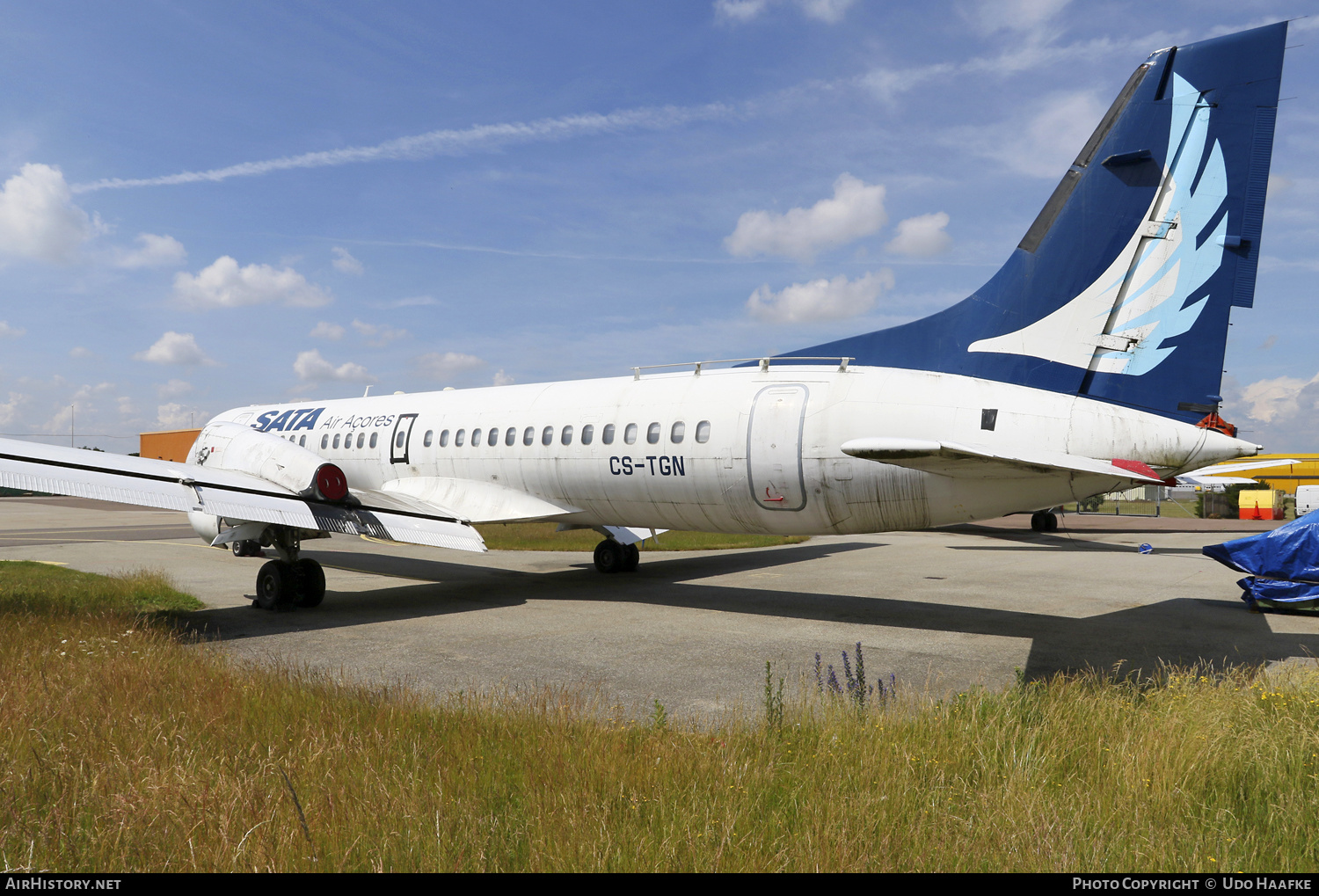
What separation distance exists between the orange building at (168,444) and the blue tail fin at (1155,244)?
148 feet

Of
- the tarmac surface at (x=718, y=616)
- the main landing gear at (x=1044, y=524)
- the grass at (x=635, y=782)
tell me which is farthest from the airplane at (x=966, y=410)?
the main landing gear at (x=1044, y=524)

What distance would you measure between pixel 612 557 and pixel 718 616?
19.2 ft

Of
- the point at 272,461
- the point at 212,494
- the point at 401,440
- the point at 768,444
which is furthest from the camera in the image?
the point at 401,440

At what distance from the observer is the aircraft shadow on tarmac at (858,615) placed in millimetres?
9719

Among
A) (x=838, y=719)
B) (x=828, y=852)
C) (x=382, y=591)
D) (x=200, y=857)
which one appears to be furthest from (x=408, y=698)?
(x=382, y=591)

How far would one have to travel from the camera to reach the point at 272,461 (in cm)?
1335

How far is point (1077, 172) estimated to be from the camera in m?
10.2

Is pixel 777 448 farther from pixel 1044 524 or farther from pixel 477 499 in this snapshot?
pixel 1044 524

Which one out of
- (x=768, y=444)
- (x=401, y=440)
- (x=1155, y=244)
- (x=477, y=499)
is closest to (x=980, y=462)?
(x=768, y=444)

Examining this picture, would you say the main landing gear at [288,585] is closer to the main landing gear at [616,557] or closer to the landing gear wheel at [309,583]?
the landing gear wheel at [309,583]

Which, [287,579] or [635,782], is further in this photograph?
[287,579]

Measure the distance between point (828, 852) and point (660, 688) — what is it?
4.30m

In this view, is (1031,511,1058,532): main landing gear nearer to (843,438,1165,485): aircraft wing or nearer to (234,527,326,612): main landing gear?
(843,438,1165,485): aircraft wing

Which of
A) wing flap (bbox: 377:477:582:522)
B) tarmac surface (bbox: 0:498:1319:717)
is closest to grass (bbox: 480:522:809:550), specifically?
tarmac surface (bbox: 0:498:1319:717)
